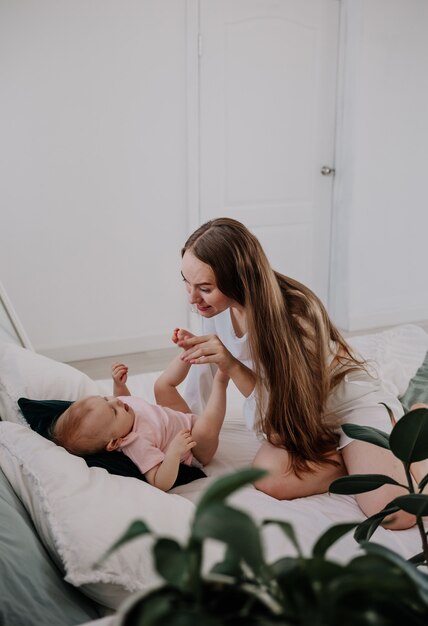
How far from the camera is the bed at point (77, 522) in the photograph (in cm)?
109

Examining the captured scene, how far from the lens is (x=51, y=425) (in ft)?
5.29

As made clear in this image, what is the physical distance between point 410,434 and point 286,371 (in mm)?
909

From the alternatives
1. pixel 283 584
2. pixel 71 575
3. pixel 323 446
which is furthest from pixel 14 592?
pixel 323 446

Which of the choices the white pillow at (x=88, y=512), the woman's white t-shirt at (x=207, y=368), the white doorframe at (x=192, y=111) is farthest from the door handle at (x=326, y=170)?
the white pillow at (x=88, y=512)

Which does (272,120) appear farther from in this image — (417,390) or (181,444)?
(181,444)

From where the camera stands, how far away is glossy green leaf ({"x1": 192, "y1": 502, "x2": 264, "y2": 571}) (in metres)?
0.44

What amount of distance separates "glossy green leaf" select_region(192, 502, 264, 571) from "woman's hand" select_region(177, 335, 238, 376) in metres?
1.27

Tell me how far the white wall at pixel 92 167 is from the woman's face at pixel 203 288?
208 centimetres

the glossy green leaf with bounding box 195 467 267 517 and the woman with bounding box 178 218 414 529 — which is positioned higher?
the glossy green leaf with bounding box 195 467 267 517

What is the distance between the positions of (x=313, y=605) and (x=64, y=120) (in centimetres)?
351

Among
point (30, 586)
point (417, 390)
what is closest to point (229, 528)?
point (30, 586)

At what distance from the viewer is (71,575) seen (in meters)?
1.11

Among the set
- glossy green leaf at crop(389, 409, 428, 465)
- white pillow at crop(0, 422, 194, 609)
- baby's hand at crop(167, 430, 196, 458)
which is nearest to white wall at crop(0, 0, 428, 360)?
baby's hand at crop(167, 430, 196, 458)

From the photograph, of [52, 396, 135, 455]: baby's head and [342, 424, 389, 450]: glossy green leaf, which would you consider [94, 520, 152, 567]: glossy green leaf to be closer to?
[342, 424, 389, 450]: glossy green leaf
